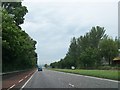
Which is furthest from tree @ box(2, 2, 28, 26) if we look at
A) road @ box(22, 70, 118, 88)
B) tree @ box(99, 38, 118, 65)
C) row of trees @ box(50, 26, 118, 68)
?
tree @ box(99, 38, 118, 65)

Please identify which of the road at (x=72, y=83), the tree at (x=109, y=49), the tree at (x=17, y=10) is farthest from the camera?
the tree at (x=109, y=49)

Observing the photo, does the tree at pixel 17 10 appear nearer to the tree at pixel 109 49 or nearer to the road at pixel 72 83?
the road at pixel 72 83

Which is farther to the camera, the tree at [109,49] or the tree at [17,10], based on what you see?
the tree at [109,49]

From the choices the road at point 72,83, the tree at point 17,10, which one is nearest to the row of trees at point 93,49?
the tree at point 17,10

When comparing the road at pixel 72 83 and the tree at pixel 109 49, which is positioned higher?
the tree at pixel 109 49

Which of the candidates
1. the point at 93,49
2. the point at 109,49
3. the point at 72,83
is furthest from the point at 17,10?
the point at 93,49

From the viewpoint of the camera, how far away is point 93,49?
477 ft

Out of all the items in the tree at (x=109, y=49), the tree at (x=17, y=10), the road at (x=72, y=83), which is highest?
the tree at (x=17, y=10)

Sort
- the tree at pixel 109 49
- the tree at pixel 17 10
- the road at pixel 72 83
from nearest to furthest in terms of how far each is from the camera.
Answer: the road at pixel 72 83 → the tree at pixel 17 10 → the tree at pixel 109 49

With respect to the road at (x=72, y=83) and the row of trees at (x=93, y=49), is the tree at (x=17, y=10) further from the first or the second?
the row of trees at (x=93, y=49)

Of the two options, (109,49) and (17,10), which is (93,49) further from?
(17,10)

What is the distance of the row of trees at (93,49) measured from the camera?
136 m

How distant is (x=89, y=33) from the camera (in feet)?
555

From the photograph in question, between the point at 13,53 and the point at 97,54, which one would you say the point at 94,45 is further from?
the point at 13,53
